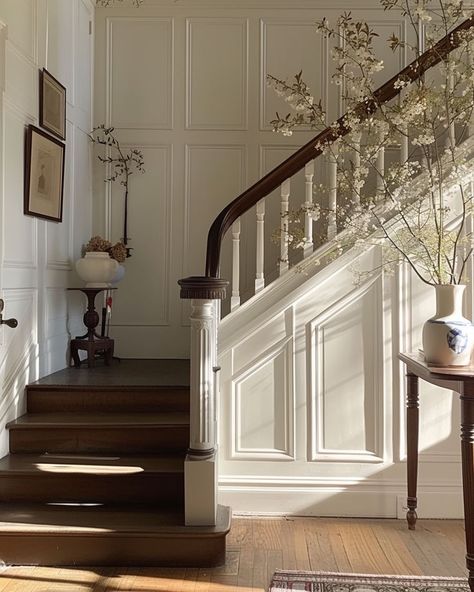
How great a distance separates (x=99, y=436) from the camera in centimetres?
316

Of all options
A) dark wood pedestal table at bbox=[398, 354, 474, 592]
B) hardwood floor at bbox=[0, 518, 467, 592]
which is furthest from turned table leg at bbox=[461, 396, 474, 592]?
hardwood floor at bbox=[0, 518, 467, 592]

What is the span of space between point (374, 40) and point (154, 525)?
387 centimetres

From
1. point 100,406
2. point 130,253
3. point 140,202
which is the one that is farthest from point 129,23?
point 100,406

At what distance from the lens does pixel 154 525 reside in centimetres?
273

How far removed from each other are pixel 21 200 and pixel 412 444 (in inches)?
99.6

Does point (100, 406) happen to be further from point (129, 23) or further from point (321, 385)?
point (129, 23)

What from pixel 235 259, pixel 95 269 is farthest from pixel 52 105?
pixel 235 259

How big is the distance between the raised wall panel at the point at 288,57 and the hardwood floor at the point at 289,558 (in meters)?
3.01

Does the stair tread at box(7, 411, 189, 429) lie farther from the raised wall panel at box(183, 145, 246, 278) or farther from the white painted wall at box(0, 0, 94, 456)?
the raised wall panel at box(183, 145, 246, 278)

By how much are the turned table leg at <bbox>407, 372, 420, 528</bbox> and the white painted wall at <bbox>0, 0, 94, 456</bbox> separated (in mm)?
2139

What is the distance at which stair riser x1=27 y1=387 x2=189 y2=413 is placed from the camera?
3.38 meters

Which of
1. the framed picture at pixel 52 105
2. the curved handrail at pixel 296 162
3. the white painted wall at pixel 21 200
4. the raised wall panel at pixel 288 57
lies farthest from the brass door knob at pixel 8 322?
the raised wall panel at pixel 288 57

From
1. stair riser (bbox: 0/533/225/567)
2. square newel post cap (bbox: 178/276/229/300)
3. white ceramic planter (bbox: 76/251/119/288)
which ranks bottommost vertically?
stair riser (bbox: 0/533/225/567)

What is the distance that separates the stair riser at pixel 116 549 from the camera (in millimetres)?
2678
